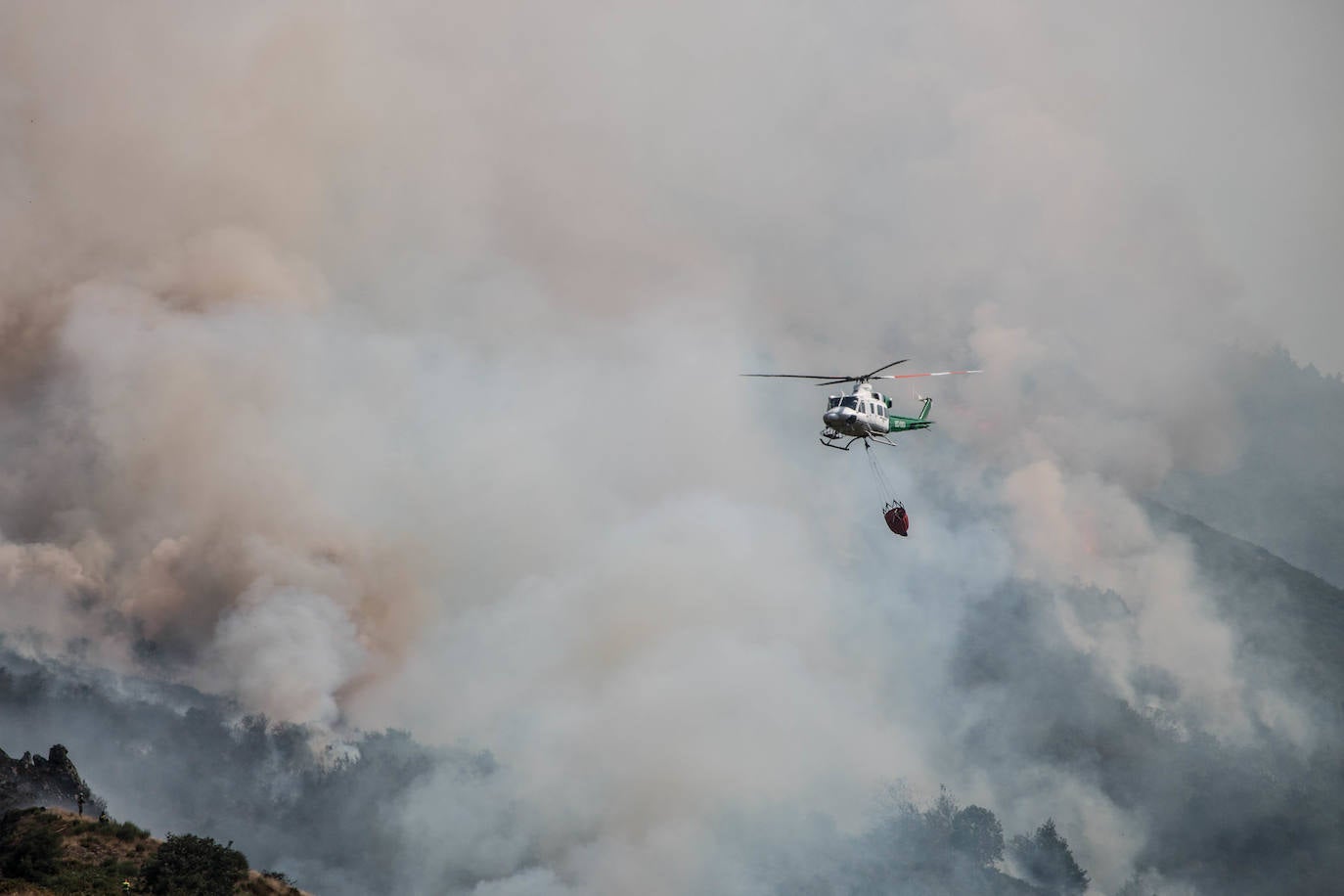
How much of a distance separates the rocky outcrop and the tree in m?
49.0

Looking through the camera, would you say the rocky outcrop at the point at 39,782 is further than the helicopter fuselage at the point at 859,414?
Yes

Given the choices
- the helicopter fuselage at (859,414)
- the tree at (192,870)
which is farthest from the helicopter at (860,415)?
the tree at (192,870)

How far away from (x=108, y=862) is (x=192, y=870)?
35.5ft

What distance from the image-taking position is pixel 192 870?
10731cm

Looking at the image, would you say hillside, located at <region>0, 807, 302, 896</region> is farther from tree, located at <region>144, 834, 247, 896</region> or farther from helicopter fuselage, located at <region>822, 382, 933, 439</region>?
helicopter fuselage, located at <region>822, 382, 933, 439</region>

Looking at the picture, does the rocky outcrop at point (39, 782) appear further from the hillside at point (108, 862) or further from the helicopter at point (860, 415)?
the helicopter at point (860, 415)

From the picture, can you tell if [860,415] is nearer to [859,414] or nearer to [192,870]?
[859,414]

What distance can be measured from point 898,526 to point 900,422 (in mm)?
15269

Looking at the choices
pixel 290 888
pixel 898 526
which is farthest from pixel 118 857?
pixel 898 526

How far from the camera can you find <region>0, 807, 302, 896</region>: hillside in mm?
104250

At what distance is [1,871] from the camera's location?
104m

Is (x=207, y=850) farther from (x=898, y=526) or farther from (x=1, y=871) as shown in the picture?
(x=898, y=526)

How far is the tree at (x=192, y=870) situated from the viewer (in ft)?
345

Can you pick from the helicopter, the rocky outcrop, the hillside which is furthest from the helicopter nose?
the rocky outcrop
